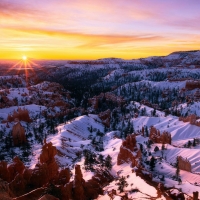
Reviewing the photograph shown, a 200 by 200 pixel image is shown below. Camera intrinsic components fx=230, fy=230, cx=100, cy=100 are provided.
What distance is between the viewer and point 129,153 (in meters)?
38.4

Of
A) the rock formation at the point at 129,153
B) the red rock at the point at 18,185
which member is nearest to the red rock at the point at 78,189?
the red rock at the point at 18,185

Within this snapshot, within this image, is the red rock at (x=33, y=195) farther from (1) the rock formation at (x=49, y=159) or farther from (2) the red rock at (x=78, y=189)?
(1) the rock formation at (x=49, y=159)

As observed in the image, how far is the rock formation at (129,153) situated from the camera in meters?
37.0

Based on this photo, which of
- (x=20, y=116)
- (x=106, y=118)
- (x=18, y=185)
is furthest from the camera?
(x=106, y=118)

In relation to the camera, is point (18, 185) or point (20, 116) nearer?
point (18, 185)

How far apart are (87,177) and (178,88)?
4670 inches

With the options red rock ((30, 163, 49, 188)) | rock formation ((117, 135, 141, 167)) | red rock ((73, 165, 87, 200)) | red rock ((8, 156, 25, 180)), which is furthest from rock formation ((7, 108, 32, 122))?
red rock ((73, 165, 87, 200))

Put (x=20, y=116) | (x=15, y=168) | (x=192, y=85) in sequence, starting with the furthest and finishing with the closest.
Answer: (x=192, y=85), (x=20, y=116), (x=15, y=168)

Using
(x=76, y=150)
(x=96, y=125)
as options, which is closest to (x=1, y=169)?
(x=76, y=150)

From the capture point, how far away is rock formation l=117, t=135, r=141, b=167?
121 feet

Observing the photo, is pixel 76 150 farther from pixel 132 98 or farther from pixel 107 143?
pixel 132 98

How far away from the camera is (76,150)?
46312mm

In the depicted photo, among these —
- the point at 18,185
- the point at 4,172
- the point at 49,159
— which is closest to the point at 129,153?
the point at 49,159

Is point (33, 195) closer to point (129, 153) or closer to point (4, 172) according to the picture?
point (4, 172)
